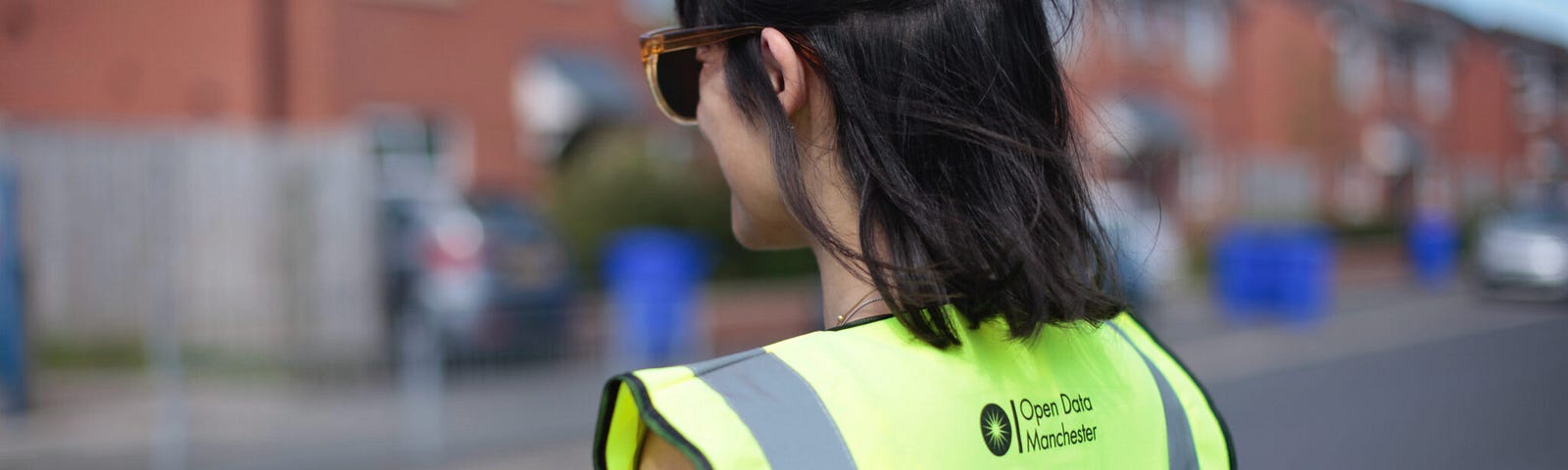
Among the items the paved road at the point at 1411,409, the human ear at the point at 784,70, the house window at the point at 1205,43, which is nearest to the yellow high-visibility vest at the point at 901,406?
the human ear at the point at 784,70

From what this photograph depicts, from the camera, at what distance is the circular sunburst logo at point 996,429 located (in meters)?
1.09

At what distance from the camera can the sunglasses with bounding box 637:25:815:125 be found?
3.95 feet

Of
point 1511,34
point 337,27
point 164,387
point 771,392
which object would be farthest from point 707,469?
point 1511,34

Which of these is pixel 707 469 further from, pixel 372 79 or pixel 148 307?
pixel 372 79

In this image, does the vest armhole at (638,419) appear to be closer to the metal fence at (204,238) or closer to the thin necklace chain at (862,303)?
the thin necklace chain at (862,303)

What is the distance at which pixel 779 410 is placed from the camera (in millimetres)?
985

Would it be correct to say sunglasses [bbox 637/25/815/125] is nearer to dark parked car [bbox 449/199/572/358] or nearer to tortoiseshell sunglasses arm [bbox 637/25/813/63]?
tortoiseshell sunglasses arm [bbox 637/25/813/63]

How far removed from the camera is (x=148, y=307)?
6871 millimetres

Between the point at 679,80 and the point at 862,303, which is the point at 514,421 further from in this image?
the point at 862,303

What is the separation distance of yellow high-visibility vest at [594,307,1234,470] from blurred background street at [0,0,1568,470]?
0.81 ft

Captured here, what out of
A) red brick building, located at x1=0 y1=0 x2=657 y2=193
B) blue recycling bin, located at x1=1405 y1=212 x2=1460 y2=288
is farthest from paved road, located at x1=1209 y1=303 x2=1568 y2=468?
blue recycling bin, located at x1=1405 y1=212 x2=1460 y2=288

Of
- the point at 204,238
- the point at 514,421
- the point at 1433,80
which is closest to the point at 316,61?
the point at 204,238

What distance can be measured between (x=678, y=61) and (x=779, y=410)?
19.6 inches

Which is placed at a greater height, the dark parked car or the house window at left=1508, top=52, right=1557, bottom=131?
the house window at left=1508, top=52, right=1557, bottom=131
